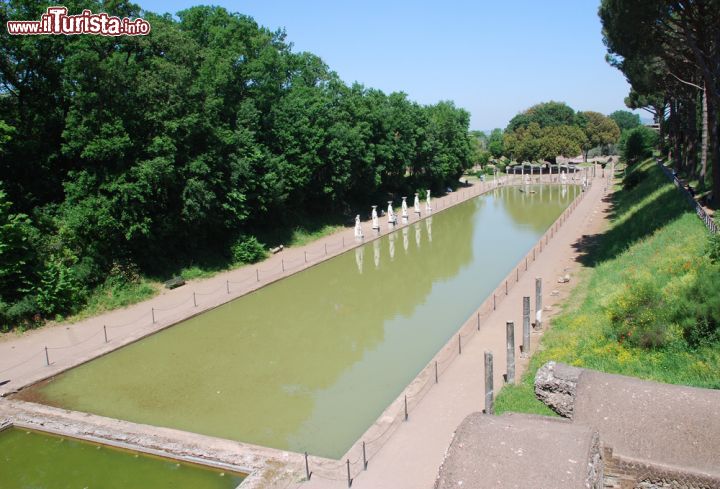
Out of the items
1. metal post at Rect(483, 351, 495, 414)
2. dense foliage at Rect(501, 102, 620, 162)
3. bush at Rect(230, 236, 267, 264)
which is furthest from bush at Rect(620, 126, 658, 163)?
metal post at Rect(483, 351, 495, 414)

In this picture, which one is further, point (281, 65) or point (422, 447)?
point (281, 65)

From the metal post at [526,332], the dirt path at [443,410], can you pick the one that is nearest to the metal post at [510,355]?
the dirt path at [443,410]

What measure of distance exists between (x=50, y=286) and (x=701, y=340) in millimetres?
19969

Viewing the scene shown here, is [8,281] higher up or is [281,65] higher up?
[281,65]

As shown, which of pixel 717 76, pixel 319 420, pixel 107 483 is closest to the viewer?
pixel 107 483

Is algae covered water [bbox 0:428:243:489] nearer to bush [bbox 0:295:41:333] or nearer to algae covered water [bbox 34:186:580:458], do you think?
algae covered water [bbox 34:186:580:458]

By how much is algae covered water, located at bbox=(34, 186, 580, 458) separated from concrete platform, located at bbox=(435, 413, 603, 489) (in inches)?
228

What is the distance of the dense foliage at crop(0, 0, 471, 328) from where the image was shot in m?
21.9

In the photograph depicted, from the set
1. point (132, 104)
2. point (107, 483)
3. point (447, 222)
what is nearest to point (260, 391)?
point (107, 483)

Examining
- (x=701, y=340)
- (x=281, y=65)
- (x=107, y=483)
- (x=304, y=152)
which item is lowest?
(x=107, y=483)

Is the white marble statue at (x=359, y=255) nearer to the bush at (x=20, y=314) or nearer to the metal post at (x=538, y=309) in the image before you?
the metal post at (x=538, y=309)

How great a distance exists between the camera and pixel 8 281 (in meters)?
19.9

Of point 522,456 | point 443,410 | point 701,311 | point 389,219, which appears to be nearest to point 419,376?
point 443,410

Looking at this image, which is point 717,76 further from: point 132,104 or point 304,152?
point 132,104
